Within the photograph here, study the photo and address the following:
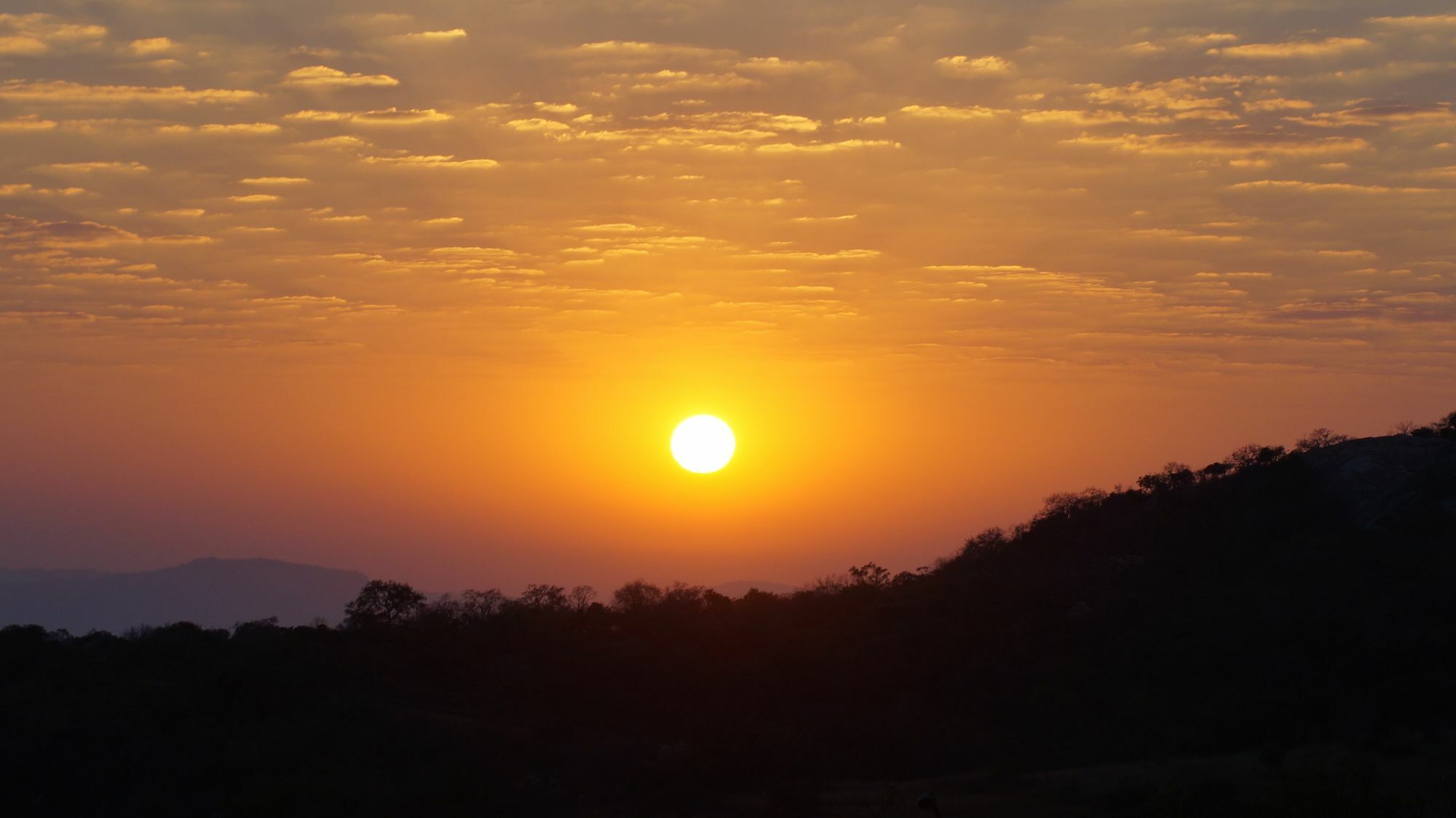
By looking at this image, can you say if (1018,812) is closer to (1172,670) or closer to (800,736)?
(800,736)

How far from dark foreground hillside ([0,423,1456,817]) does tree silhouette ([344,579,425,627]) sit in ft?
0.39

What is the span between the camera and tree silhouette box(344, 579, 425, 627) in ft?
146

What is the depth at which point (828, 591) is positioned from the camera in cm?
4834

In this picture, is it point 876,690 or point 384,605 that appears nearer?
point 876,690

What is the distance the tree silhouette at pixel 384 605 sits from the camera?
4462 centimetres

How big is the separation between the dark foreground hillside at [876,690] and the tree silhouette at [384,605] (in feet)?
0.39

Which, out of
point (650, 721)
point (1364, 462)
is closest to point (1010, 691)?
point (650, 721)

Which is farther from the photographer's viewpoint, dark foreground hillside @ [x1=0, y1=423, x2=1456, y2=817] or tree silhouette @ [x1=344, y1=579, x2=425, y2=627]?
tree silhouette @ [x1=344, y1=579, x2=425, y2=627]

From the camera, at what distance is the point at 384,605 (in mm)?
45531

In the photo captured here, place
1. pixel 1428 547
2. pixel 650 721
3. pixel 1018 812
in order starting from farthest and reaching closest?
pixel 1428 547
pixel 650 721
pixel 1018 812

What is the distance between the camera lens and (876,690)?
118ft

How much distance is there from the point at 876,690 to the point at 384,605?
2022cm

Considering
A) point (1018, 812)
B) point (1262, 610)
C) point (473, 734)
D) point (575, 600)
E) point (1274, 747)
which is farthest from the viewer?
point (575, 600)

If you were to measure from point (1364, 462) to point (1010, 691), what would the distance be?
2245 cm
